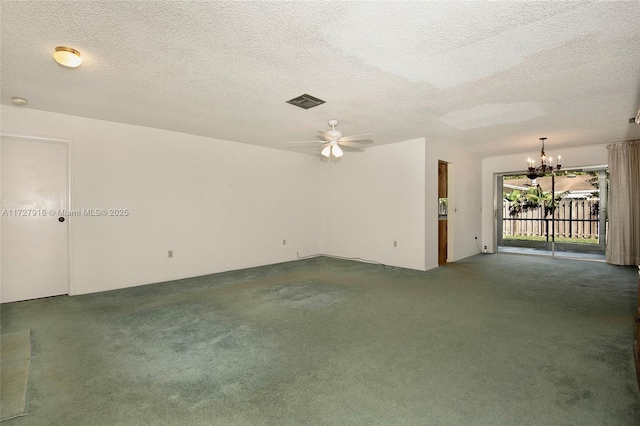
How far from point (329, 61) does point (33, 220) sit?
462 cm

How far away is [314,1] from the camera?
1947mm

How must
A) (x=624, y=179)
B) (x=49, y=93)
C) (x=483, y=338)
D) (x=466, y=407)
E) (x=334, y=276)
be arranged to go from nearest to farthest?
(x=466, y=407) → (x=483, y=338) → (x=49, y=93) → (x=334, y=276) → (x=624, y=179)

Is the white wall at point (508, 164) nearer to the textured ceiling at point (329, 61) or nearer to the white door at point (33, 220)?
the textured ceiling at point (329, 61)

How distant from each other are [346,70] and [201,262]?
4.33 metres

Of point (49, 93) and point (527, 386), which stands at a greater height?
point (49, 93)

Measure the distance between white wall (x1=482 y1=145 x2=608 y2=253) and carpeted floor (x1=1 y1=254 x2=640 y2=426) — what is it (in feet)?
11.1

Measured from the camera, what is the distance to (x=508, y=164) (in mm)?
7762

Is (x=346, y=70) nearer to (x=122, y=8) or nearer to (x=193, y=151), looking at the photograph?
(x=122, y=8)

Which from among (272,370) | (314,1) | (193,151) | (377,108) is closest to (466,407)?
(272,370)

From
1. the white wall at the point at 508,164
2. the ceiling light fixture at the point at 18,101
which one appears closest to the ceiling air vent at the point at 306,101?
the ceiling light fixture at the point at 18,101

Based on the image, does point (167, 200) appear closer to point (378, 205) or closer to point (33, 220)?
point (33, 220)

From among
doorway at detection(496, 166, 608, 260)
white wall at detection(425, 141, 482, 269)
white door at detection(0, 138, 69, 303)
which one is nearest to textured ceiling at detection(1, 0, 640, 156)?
white door at detection(0, 138, 69, 303)

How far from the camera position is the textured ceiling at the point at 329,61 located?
81.7 inches

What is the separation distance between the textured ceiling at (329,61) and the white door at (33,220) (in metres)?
0.71
